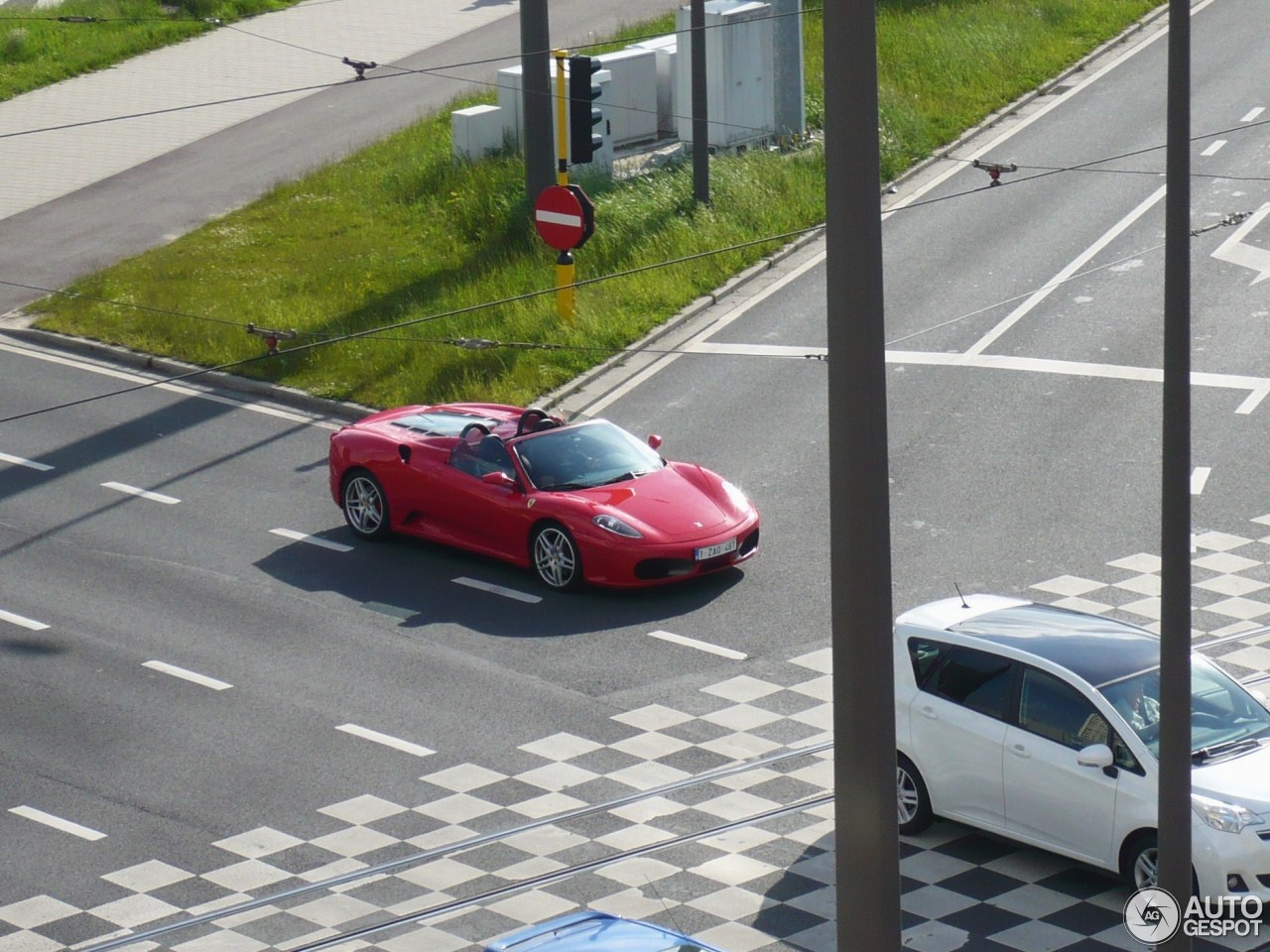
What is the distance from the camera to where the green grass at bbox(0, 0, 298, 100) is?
36938 mm

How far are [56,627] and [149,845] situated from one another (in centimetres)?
444

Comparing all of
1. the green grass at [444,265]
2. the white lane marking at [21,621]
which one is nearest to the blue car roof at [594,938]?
the white lane marking at [21,621]

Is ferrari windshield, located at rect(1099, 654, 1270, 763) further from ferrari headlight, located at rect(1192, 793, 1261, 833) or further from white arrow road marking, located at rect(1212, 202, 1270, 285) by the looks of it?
white arrow road marking, located at rect(1212, 202, 1270, 285)

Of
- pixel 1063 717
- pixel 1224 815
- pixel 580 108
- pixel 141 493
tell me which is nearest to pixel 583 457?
pixel 141 493

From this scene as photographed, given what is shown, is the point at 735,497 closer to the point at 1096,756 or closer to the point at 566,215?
the point at 1096,756

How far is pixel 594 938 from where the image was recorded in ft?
26.9

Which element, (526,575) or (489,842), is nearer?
(489,842)

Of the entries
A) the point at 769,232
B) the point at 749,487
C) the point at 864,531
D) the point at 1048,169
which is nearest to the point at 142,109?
the point at 769,232

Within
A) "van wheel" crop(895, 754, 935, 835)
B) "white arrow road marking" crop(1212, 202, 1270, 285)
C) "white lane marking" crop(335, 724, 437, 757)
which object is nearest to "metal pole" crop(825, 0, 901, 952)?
"van wheel" crop(895, 754, 935, 835)

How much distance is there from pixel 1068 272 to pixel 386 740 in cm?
1405

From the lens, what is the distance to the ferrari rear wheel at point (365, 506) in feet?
59.2

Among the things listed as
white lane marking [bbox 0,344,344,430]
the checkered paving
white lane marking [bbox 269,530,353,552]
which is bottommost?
the checkered paving

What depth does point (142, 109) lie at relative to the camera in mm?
34438

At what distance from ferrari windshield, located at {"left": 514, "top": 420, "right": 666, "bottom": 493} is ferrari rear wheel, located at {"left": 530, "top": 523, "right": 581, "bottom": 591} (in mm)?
475
